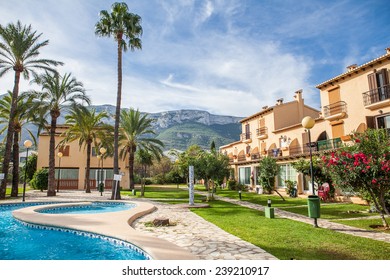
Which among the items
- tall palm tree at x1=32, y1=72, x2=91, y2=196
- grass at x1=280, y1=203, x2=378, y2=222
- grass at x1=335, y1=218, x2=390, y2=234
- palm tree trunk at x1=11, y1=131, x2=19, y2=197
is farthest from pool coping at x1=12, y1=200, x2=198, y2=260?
palm tree trunk at x1=11, y1=131, x2=19, y2=197

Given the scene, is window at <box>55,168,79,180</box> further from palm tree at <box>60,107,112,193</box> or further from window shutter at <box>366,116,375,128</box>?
window shutter at <box>366,116,375,128</box>

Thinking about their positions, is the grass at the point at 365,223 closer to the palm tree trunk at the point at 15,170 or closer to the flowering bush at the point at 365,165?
the flowering bush at the point at 365,165

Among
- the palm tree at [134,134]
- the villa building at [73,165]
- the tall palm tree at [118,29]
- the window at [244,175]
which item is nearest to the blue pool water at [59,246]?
the tall palm tree at [118,29]

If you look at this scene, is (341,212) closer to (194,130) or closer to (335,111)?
(335,111)

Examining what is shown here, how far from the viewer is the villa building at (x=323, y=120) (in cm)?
1639

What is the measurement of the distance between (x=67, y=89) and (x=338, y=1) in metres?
20.8

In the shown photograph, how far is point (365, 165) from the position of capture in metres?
7.93

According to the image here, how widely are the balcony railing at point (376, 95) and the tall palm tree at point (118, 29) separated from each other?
17097 millimetres

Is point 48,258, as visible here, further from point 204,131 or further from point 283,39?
point 204,131

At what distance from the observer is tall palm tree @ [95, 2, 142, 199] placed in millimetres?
19203

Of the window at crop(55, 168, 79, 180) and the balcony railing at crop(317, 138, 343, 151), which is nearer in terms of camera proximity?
the balcony railing at crop(317, 138, 343, 151)

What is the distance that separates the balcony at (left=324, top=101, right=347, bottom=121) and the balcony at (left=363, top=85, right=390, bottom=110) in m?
1.69

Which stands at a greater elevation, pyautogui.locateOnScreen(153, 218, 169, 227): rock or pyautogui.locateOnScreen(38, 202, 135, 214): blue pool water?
pyautogui.locateOnScreen(153, 218, 169, 227): rock

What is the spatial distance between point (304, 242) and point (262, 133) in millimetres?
23979
